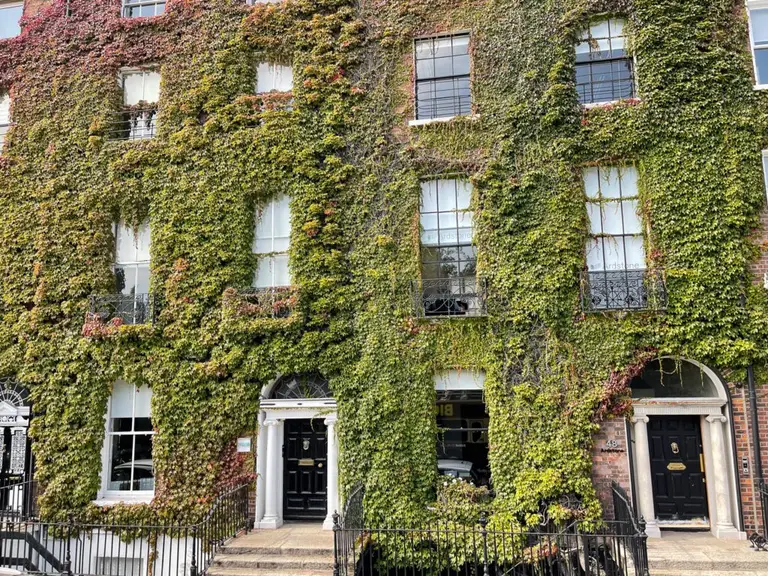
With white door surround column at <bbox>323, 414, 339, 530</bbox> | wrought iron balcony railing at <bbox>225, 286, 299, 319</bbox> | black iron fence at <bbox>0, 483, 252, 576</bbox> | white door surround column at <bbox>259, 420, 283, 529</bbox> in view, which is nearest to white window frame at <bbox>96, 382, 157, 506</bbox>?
black iron fence at <bbox>0, 483, 252, 576</bbox>

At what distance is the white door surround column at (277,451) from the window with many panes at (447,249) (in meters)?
2.88

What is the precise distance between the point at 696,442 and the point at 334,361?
673 cm

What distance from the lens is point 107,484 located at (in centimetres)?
1188

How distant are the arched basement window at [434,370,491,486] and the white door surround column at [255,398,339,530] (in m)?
2.05

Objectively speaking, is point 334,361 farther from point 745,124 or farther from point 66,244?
point 745,124

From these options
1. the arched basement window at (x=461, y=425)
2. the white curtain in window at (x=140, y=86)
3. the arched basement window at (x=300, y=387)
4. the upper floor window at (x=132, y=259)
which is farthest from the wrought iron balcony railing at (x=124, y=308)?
the arched basement window at (x=461, y=425)

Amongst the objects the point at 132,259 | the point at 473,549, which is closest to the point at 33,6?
the point at 132,259

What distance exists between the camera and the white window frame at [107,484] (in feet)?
38.1

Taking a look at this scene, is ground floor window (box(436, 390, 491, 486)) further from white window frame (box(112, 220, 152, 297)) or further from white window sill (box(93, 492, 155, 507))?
white window frame (box(112, 220, 152, 297))

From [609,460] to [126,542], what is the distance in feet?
29.6

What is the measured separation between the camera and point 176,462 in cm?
1127

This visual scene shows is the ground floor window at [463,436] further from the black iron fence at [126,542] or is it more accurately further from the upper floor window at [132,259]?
the upper floor window at [132,259]

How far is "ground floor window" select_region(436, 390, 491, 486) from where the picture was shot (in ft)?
35.5

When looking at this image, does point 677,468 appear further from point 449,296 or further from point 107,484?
point 107,484
